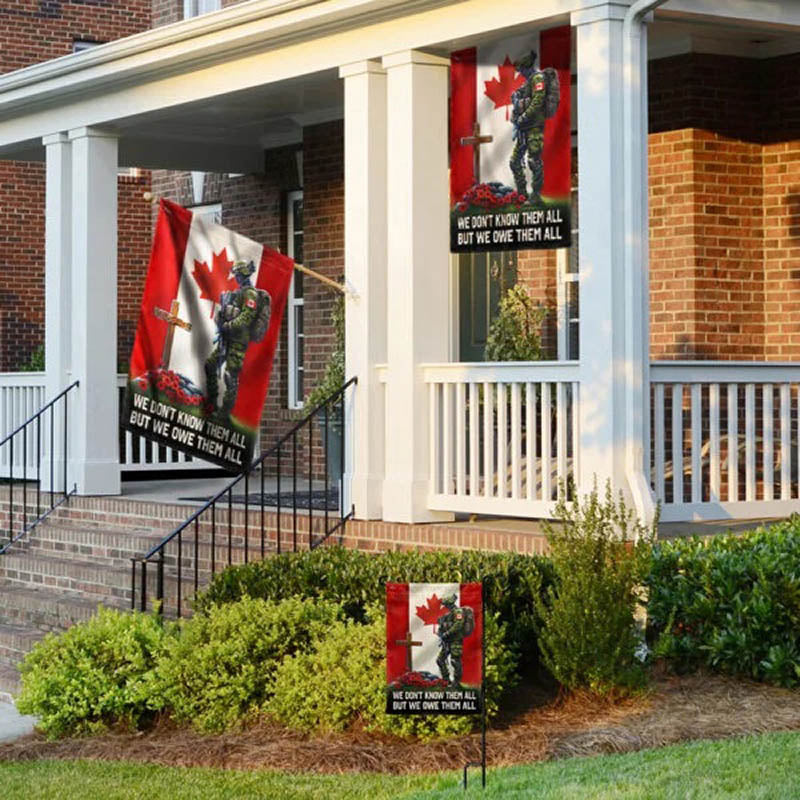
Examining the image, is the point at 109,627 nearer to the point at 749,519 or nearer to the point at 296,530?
the point at 296,530

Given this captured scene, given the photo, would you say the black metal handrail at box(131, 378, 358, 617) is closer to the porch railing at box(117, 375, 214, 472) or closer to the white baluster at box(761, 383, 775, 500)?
the white baluster at box(761, 383, 775, 500)

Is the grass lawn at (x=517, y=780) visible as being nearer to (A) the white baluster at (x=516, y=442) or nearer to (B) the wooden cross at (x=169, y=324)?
(A) the white baluster at (x=516, y=442)

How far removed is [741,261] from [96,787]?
22.6ft

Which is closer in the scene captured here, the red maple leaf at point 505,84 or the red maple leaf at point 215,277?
the red maple leaf at point 505,84

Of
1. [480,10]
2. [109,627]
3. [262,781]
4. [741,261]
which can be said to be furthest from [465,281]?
[262,781]

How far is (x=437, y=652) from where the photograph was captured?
7574 millimetres

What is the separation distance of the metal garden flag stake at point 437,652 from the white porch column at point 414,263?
3817 mm

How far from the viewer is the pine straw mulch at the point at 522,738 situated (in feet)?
26.7

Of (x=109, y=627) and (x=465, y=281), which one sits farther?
(x=465, y=281)

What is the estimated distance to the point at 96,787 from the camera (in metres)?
8.13

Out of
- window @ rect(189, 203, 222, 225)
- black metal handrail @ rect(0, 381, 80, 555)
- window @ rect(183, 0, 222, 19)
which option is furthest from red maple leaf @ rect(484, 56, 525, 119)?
window @ rect(183, 0, 222, 19)

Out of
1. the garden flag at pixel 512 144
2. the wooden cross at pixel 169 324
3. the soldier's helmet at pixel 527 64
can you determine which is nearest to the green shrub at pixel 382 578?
the garden flag at pixel 512 144

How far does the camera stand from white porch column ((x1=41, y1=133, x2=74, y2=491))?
15188 millimetres

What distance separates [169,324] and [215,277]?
1.91 ft
